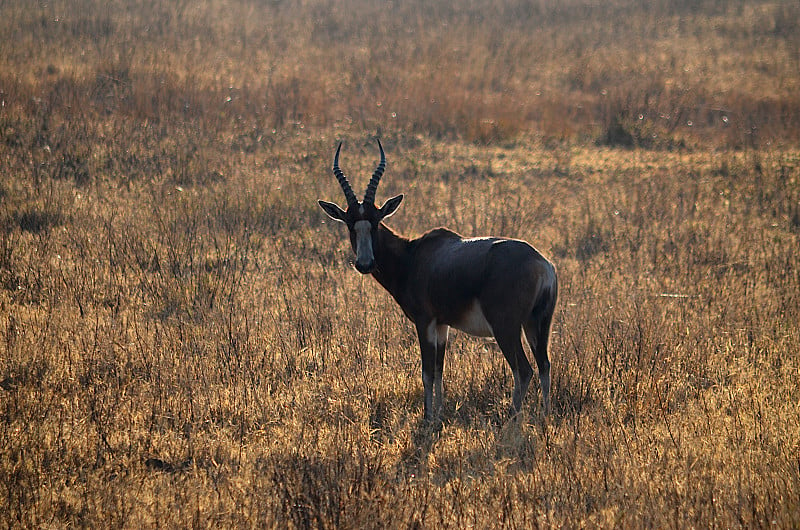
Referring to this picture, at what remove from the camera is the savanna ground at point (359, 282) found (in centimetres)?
571

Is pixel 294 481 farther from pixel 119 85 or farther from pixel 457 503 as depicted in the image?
pixel 119 85

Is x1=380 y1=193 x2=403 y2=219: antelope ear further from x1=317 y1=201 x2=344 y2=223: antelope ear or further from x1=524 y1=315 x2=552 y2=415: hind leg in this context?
x1=524 y1=315 x2=552 y2=415: hind leg

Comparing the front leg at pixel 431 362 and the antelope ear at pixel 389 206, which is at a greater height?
the antelope ear at pixel 389 206

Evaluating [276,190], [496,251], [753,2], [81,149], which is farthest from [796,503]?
[753,2]

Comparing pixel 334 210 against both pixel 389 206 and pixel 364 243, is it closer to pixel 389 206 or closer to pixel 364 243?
pixel 389 206

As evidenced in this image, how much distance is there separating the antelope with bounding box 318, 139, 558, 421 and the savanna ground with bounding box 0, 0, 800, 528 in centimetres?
46

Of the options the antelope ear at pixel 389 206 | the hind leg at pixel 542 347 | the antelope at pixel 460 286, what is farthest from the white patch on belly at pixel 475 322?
the antelope ear at pixel 389 206

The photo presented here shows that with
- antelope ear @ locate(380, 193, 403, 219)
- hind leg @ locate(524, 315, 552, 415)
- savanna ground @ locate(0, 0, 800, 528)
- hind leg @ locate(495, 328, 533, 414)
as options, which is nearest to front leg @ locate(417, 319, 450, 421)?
savanna ground @ locate(0, 0, 800, 528)

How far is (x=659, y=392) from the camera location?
7406mm

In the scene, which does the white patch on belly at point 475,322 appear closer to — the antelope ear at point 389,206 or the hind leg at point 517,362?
the hind leg at point 517,362

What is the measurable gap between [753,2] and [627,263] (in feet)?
99.4

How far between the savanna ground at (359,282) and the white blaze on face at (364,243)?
116 centimetres

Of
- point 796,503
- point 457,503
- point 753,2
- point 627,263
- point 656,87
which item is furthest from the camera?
point 753,2

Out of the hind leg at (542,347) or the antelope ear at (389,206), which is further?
the antelope ear at (389,206)
